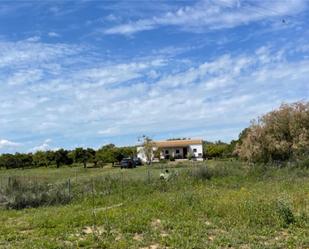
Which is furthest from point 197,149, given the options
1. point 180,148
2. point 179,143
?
point 179,143

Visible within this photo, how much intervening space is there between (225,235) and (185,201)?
193 inches

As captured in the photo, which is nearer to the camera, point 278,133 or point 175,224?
point 175,224

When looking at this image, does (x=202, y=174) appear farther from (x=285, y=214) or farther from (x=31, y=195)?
(x=285, y=214)

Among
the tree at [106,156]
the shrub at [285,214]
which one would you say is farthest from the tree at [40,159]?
the shrub at [285,214]

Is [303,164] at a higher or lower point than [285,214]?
higher

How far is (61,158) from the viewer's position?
89875mm

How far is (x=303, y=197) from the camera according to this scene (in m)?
Result: 17.6

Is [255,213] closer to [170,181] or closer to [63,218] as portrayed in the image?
[63,218]

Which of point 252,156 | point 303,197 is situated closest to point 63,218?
point 303,197

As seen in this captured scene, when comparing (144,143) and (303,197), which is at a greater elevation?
(144,143)

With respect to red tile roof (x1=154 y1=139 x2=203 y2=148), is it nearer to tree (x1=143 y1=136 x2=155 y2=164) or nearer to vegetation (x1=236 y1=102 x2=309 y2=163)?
tree (x1=143 y1=136 x2=155 y2=164)

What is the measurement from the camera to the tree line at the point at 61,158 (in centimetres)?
8850

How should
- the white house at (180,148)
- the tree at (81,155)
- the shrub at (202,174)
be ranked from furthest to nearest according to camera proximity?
the white house at (180,148) → the tree at (81,155) → the shrub at (202,174)

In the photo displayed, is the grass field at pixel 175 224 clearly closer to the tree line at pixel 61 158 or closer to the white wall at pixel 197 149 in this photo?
the tree line at pixel 61 158
